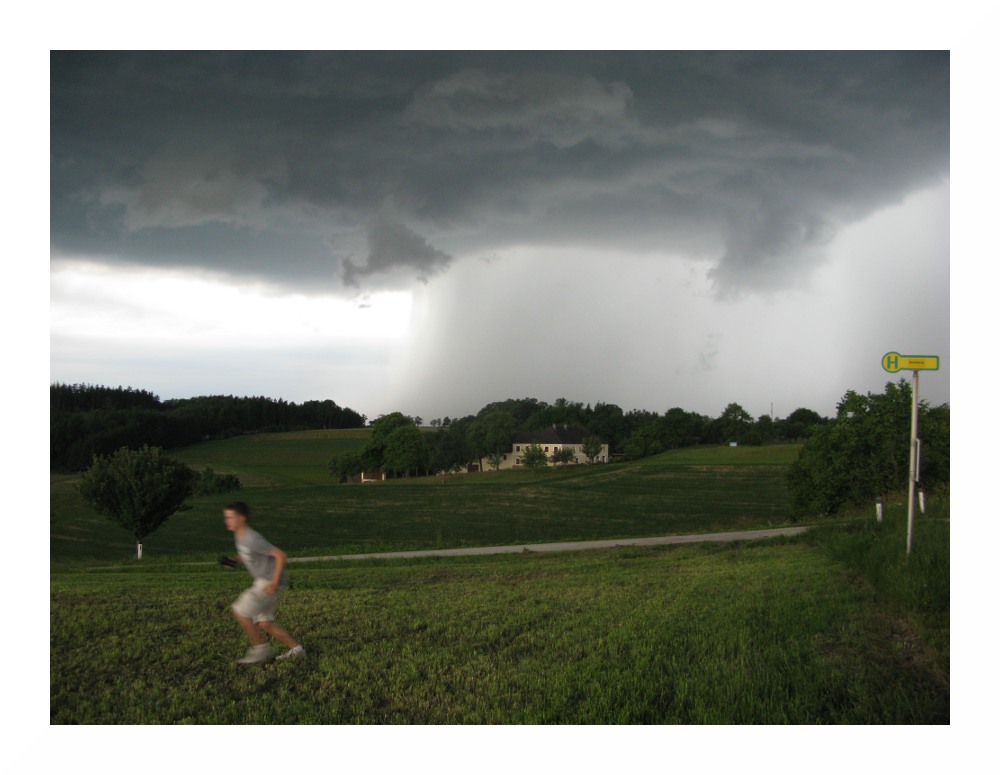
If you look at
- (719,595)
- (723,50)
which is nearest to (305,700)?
(719,595)

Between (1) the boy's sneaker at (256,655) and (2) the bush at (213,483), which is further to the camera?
(2) the bush at (213,483)

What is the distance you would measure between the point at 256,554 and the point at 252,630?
1.55 ft

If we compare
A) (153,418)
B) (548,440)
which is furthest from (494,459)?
(153,418)

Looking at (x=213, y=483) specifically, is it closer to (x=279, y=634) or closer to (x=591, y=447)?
(x=591, y=447)

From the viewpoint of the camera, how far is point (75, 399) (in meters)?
5.74

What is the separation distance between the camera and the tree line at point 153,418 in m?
5.65

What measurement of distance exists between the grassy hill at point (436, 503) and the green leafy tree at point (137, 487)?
0.30 metres

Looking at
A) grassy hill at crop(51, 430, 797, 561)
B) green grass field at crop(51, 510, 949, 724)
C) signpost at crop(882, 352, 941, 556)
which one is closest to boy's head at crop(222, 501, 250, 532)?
green grass field at crop(51, 510, 949, 724)

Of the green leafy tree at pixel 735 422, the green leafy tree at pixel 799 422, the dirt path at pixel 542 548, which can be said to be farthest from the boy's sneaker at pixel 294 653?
the dirt path at pixel 542 548

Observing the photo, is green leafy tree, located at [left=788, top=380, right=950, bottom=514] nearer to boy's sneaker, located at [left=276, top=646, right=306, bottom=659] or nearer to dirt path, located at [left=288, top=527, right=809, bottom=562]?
dirt path, located at [left=288, top=527, right=809, bottom=562]

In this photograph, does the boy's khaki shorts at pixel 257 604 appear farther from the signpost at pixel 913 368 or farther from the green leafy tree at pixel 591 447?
the green leafy tree at pixel 591 447
